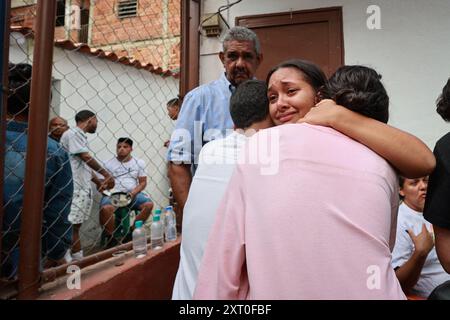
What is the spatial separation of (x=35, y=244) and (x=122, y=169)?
324 cm

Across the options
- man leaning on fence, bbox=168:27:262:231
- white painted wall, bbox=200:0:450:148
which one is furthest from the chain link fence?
white painted wall, bbox=200:0:450:148

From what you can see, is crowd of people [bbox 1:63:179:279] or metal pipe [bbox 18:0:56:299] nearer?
metal pipe [bbox 18:0:56:299]

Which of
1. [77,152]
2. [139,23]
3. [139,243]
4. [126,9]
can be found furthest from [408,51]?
[126,9]

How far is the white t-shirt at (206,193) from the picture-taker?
3.84 feet

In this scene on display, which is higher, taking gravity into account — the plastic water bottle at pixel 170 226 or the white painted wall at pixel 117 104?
the white painted wall at pixel 117 104

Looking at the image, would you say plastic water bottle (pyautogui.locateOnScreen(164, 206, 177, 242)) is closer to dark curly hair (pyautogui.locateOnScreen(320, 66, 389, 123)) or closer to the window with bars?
dark curly hair (pyautogui.locateOnScreen(320, 66, 389, 123))

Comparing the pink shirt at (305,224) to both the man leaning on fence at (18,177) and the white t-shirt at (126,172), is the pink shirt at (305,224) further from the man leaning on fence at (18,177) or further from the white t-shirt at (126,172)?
the white t-shirt at (126,172)

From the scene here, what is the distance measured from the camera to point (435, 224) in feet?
3.50

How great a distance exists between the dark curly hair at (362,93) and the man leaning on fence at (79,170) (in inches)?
115

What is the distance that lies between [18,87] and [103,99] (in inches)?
126

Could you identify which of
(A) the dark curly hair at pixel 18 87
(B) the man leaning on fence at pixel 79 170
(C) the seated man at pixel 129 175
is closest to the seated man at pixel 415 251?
(A) the dark curly hair at pixel 18 87

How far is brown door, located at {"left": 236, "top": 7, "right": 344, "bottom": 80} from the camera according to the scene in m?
2.71

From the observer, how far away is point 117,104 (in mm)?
4816
